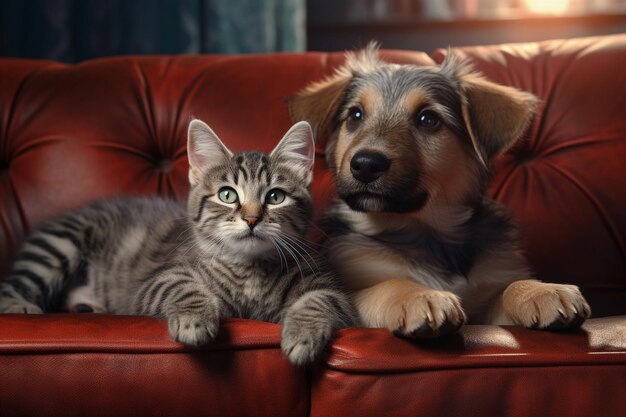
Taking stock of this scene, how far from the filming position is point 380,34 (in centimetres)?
314

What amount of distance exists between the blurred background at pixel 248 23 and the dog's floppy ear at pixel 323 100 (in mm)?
1057

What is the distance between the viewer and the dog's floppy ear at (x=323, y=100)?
1695 mm

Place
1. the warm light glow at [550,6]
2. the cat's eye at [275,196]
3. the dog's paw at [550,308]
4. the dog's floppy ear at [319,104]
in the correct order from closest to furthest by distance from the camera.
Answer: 1. the dog's paw at [550,308]
2. the cat's eye at [275,196]
3. the dog's floppy ear at [319,104]
4. the warm light glow at [550,6]

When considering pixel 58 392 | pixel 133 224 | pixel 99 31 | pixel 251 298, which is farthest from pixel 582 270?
pixel 99 31

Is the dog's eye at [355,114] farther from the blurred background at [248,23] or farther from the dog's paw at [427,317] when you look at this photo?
the blurred background at [248,23]

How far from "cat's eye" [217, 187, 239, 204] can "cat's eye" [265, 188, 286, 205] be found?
0.07m

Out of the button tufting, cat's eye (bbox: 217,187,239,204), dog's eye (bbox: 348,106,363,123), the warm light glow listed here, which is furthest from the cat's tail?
the warm light glow

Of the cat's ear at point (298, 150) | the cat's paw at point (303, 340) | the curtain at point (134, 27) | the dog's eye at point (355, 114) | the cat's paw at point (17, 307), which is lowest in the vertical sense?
the cat's paw at point (17, 307)

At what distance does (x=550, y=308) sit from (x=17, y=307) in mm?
1151

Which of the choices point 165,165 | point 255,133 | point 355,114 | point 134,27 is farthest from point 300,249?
point 134,27

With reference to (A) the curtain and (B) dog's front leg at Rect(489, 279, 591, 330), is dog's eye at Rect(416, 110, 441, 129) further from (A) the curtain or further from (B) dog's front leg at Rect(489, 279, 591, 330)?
(A) the curtain

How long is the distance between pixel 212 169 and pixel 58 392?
60 cm

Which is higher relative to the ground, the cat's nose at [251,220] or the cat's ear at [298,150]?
the cat's ear at [298,150]

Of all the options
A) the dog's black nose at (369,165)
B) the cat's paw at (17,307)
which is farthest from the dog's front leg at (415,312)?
the cat's paw at (17,307)
